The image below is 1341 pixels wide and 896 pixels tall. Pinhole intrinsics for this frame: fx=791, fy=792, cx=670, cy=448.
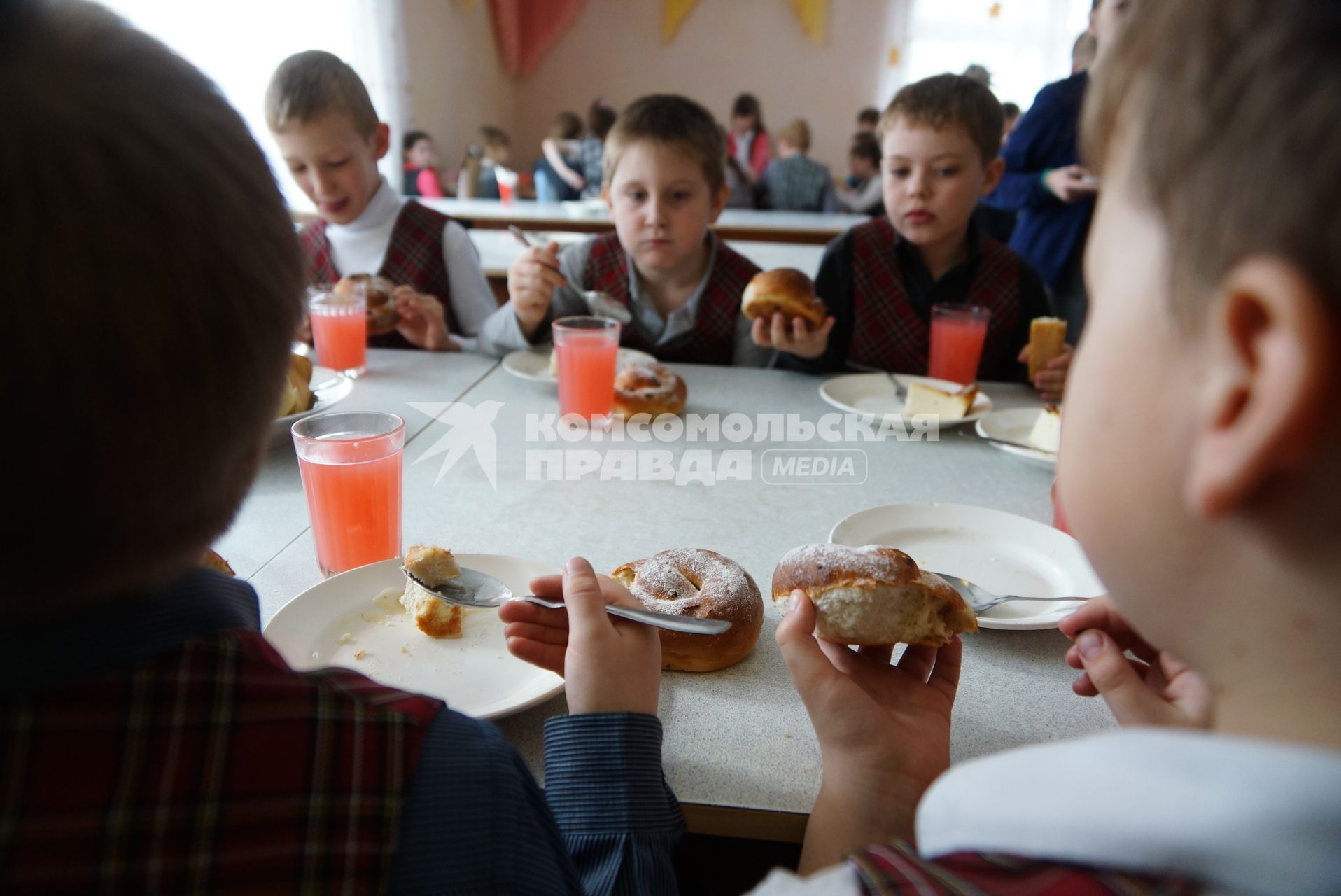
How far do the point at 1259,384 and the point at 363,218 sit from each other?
94.8 inches

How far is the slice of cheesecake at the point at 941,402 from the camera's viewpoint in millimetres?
1486

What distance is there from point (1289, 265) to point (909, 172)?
6.29ft

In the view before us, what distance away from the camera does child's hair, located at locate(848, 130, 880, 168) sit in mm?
6676

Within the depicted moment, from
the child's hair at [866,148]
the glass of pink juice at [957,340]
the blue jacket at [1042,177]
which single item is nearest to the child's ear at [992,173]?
the blue jacket at [1042,177]

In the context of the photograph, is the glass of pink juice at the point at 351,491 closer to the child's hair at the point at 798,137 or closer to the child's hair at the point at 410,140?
the child's hair at the point at 410,140

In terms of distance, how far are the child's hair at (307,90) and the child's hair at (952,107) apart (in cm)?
143

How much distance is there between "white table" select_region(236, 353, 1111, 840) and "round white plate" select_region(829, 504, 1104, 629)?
0.07 metres

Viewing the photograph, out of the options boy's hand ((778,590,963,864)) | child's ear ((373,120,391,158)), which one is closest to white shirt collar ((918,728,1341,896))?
boy's hand ((778,590,963,864))

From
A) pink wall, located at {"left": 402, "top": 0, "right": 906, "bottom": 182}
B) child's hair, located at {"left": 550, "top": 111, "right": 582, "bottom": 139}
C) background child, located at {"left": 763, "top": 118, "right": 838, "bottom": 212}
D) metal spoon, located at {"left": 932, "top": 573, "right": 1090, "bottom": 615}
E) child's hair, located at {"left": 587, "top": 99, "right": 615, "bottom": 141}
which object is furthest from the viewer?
pink wall, located at {"left": 402, "top": 0, "right": 906, "bottom": 182}

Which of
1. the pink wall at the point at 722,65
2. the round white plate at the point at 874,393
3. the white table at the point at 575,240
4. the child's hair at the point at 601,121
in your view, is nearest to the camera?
the round white plate at the point at 874,393

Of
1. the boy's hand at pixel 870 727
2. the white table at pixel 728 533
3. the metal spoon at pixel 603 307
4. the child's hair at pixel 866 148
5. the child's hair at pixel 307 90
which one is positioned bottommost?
the white table at pixel 728 533

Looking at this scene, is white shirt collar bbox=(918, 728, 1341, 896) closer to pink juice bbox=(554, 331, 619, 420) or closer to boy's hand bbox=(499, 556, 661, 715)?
boy's hand bbox=(499, 556, 661, 715)

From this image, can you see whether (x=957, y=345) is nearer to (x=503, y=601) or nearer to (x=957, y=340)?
(x=957, y=340)

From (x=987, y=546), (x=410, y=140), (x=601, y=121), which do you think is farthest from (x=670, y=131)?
(x=601, y=121)
